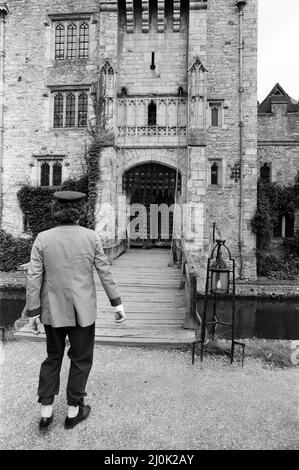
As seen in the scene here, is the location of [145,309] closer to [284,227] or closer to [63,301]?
[63,301]

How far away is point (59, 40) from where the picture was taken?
16.0 metres

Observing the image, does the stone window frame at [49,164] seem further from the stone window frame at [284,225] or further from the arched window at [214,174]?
the stone window frame at [284,225]

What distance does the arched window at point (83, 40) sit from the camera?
15.8 meters

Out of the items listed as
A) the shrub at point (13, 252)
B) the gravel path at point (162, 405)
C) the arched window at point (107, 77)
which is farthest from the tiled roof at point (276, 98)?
the gravel path at point (162, 405)

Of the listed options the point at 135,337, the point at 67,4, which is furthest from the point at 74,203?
the point at 67,4

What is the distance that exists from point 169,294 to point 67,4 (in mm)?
15743

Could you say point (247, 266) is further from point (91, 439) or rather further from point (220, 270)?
point (91, 439)

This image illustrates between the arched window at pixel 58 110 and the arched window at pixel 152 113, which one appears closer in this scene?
the arched window at pixel 152 113

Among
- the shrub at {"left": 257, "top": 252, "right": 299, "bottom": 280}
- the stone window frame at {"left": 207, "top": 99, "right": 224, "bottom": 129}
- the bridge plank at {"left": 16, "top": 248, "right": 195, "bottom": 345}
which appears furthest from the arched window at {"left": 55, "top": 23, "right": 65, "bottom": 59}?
the shrub at {"left": 257, "top": 252, "right": 299, "bottom": 280}

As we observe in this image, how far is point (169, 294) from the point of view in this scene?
7.56 m

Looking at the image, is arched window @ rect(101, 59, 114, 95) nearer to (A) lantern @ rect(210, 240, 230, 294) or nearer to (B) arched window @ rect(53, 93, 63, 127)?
(B) arched window @ rect(53, 93, 63, 127)

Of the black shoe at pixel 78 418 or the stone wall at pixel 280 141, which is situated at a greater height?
the stone wall at pixel 280 141

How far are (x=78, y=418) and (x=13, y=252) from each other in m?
14.1

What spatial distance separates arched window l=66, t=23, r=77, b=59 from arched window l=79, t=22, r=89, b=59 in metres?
0.30
